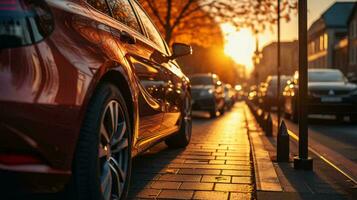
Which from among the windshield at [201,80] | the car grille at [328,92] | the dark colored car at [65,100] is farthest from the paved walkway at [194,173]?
the windshield at [201,80]

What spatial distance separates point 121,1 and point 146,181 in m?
1.59

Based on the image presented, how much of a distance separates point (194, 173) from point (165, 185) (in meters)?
0.68

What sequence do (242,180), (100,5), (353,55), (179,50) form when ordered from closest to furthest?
(100,5) < (242,180) < (179,50) < (353,55)

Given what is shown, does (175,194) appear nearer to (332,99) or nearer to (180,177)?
(180,177)

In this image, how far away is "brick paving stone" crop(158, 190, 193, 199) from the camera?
433 cm

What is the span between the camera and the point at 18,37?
2727mm

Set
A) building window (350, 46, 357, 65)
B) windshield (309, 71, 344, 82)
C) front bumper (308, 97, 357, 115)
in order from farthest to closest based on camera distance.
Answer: building window (350, 46, 357, 65) < windshield (309, 71, 344, 82) < front bumper (308, 97, 357, 115)

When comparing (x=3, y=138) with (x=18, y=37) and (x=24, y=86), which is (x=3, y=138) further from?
(x=18, y=37)

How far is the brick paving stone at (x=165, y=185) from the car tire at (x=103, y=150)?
35.9 inches

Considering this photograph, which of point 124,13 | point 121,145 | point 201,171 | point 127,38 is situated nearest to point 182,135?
point 201,171

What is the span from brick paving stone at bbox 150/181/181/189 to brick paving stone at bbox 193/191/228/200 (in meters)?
0.31

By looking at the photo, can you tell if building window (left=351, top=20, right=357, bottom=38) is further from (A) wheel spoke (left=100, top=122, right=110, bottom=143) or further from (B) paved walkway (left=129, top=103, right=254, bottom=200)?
(A) wheel spoke (left=100, top=122, right=110, bottom=143)

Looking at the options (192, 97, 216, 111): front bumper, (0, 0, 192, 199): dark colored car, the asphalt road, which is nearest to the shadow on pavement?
(0, 0, 192, 199): dark colored car

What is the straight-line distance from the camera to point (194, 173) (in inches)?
214
